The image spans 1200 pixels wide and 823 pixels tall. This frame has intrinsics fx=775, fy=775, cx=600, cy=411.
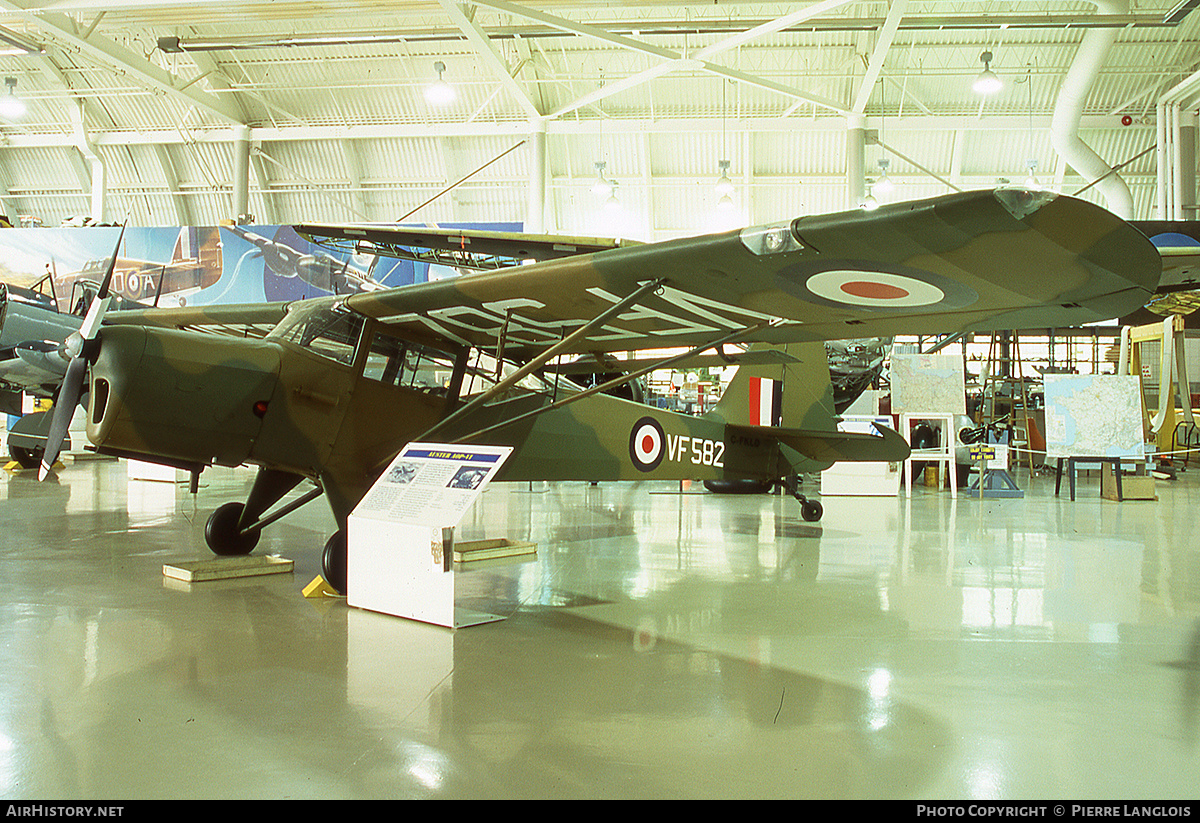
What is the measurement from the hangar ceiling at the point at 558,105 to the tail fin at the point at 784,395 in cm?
802

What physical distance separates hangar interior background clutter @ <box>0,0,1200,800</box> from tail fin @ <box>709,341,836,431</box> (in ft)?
3.86

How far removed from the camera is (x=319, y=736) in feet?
8.92

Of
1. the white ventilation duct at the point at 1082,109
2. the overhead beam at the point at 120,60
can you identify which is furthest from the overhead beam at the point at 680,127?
the overhead beam at the point at 120,60

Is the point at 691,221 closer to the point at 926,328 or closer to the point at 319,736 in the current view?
the point at 926,328

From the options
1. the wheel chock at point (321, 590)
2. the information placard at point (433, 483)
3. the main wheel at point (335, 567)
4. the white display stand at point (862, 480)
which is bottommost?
the wheel chock at point (321, 590)

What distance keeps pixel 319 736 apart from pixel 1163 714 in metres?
3.20

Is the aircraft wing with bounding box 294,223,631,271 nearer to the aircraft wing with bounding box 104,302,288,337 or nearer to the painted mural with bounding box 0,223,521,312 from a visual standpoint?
the aircraft wing with bounding box 104,302,288,337

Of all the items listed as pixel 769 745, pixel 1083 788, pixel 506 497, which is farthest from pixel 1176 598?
pixel 506 497

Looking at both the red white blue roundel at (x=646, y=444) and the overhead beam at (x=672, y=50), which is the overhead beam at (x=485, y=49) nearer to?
the overhead beam at (x=672, y=50)

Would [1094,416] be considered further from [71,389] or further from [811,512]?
[71,389]

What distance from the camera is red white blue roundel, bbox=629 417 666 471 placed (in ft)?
22.7

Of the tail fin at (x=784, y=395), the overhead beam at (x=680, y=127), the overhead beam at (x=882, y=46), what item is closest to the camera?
the tail fin at (x=784, y=395)

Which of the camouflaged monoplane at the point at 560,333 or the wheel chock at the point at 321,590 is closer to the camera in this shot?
the camouflaged monoplane at the point at 560,333

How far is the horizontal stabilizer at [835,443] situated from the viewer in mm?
7805
